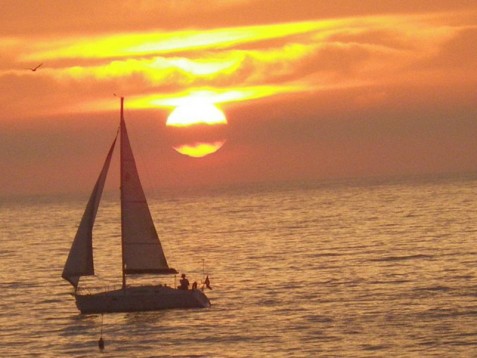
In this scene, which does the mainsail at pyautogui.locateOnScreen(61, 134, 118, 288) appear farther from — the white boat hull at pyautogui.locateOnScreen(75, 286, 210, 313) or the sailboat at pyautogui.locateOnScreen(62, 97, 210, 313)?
the white boat hull at pyautogui.locateOnScreen(75, 286, 210, 313)

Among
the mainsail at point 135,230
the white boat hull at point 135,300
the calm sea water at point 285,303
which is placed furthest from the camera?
the mainsail at point 135,230

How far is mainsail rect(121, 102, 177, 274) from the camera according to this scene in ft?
237

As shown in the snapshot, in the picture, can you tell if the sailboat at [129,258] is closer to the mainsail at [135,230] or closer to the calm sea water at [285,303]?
the mainsail at [135,230]

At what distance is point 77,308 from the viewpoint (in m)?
75.3

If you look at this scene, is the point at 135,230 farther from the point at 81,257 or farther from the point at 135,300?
the point at 135,300

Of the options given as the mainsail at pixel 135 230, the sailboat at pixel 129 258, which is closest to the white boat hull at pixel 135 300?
the sailboat at pixel 129 258

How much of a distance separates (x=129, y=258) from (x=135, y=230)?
199cm

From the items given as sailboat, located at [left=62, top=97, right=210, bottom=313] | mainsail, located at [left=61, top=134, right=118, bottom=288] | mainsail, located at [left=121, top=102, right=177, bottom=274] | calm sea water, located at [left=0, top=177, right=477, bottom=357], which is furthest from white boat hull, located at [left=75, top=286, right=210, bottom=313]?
mainsail, located at [left=121, top=102, right=177, bottom=274]

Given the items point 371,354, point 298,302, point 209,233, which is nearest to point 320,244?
point 209,233

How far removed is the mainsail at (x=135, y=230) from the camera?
72.2 metres

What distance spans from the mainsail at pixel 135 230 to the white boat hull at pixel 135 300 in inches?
81.7

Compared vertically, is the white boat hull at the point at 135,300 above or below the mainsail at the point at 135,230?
below

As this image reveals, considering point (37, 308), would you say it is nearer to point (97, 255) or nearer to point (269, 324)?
point (269, 324)

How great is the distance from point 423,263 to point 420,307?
28.3 metres
